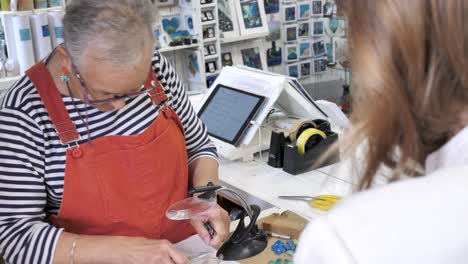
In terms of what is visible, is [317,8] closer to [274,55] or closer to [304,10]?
[304,10]

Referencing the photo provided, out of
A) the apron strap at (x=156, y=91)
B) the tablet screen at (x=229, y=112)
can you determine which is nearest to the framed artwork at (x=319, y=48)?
the tablet screen at (x=229, y=112)

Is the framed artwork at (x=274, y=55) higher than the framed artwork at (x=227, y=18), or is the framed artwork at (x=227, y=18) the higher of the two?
the framed artwork at (x=227, y=18)

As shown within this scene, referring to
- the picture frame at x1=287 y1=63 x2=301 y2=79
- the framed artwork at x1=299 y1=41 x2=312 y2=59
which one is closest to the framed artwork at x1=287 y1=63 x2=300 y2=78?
the picture frame at x1=287 y1=63 x2=301 y2=79

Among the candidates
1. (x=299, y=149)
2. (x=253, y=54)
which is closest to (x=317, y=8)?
(x=253, y=54)

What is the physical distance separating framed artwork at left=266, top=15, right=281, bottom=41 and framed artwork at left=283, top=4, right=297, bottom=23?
0.25 feet

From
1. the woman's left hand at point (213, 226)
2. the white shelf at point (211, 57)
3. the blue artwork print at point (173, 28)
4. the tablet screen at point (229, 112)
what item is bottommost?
the woman's left hand at point (213, 226)

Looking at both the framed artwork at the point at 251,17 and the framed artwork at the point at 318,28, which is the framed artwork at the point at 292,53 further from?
the framed artwork at the point at 251,17

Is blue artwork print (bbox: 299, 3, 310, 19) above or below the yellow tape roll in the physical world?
above

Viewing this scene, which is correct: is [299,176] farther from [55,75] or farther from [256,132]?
[55,75]

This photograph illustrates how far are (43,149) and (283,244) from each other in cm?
72

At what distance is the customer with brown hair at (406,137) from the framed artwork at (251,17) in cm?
388

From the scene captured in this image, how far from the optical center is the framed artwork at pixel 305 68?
5.18 m

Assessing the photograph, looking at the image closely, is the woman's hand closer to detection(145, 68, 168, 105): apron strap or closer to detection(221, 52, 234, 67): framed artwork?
detection(145, 68, 168, 105): apron strap

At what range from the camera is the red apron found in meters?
1.46
